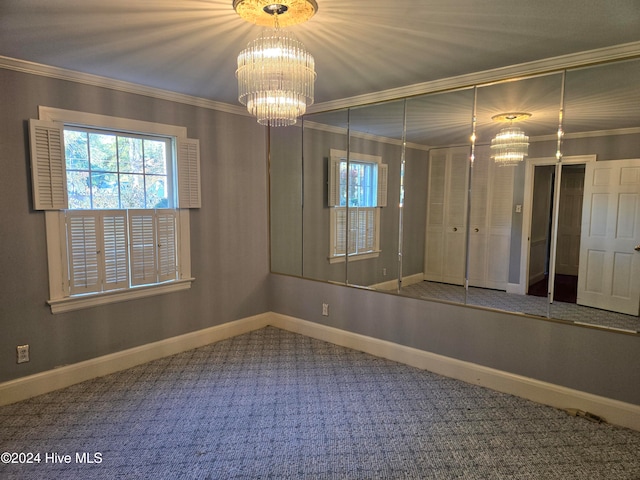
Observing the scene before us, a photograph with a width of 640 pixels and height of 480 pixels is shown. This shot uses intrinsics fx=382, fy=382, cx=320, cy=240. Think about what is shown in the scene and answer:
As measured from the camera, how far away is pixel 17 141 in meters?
2.65

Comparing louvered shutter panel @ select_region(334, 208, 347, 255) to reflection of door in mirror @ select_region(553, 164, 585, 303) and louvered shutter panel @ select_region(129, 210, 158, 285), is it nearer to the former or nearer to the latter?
louvered shutter panel @ select_region(129, 210, 158, 285)

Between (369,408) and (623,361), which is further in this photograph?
(369,408)

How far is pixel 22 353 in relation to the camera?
9.06 feet

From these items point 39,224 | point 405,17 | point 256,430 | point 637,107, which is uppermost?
point 405,17

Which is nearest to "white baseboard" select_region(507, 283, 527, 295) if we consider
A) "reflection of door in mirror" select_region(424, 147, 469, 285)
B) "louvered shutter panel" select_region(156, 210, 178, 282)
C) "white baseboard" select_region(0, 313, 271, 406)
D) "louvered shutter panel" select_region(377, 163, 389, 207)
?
"reflection of door in mirror" select_region(424, 147, 469, 285)

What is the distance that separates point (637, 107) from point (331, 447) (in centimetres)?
283

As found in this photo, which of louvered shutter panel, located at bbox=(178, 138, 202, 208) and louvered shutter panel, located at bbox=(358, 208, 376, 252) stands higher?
louvered shutter panel, located at bbox=(178, 138, 202, 208)

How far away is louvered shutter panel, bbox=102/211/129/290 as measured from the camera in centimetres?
308

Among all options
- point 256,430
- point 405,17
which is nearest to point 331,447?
point 256,430

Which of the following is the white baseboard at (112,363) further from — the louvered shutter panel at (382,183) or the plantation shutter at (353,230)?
the louvered shutter panel at (382,183)

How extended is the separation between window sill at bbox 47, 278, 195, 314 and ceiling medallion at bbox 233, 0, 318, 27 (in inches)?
94.6

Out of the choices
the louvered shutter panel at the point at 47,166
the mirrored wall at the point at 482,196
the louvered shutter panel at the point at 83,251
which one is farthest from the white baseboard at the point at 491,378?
the louvered shutter panel at the point at 47,166

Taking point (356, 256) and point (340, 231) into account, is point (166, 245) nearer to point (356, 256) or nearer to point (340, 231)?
point (340, 231)

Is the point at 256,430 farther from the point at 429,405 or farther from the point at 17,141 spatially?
the point at 17,141
